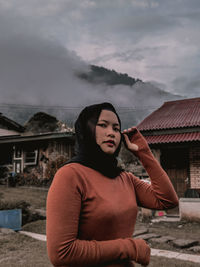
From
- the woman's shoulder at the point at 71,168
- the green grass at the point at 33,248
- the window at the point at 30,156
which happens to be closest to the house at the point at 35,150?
the window at the point at 30,156

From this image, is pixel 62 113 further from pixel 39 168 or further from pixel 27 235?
pixel 27 235

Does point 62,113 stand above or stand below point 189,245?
above

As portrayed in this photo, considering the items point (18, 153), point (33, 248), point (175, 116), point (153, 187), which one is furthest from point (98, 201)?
point (18, 153)

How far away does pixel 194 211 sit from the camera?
1027 centimetres

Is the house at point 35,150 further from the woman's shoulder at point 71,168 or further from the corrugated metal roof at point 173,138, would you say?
the woman's shoulder at point 71,168

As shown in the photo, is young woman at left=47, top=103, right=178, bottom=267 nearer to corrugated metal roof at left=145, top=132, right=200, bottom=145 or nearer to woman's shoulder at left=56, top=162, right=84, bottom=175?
woman's shoulder at left=56, top=162, right=84, bottom=175

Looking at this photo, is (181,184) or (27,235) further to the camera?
(181,184)

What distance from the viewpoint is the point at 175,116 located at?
13867mm

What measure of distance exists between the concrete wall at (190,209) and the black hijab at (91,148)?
30.4 ft

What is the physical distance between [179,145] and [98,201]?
1140cm

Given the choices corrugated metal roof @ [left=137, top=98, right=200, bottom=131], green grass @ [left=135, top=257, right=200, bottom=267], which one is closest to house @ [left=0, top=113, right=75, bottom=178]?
corrugated metal roof @ [left=137, top=98, right=200, bottom=131]

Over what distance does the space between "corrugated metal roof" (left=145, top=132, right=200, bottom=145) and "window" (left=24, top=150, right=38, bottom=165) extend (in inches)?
341

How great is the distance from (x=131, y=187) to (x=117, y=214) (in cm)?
32

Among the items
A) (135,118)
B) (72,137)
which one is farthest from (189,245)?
(135,118)
